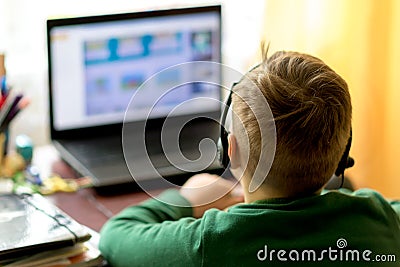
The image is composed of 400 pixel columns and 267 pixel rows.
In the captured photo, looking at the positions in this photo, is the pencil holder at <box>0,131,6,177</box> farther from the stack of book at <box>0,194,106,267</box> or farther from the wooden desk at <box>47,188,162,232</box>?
the stack of book at <box>0,194,106,267</box>

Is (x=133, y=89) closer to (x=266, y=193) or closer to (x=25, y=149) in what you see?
(x=25, y=149)

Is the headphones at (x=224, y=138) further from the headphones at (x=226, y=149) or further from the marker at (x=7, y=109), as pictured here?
the marker at (x=7, y=109)

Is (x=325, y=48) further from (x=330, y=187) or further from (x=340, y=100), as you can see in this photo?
(x=340, y=100)

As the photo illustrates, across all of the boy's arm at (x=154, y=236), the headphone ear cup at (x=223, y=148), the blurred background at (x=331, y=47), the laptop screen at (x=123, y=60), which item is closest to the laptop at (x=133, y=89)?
the laptop screen at (x=123, y=60)

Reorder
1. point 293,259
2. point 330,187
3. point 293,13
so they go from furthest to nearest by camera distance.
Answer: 1. point 293,13
2. point 330,187
3. point 293,259

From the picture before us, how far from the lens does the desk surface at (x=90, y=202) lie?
158cm

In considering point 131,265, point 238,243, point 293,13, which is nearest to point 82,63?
point 293,13

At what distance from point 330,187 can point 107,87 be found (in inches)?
21.9

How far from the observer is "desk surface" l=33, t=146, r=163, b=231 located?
158 cm

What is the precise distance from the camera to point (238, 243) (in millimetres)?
1169

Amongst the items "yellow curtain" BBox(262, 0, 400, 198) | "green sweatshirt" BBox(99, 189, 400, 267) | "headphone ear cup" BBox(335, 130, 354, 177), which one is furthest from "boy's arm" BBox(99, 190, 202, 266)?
"yellow curtain" BBox(262, 0, 400, 198)

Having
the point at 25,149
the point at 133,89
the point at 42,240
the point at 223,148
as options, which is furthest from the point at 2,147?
the point at 223,148

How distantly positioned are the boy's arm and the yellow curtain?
555 mm

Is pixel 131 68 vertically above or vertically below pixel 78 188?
above
